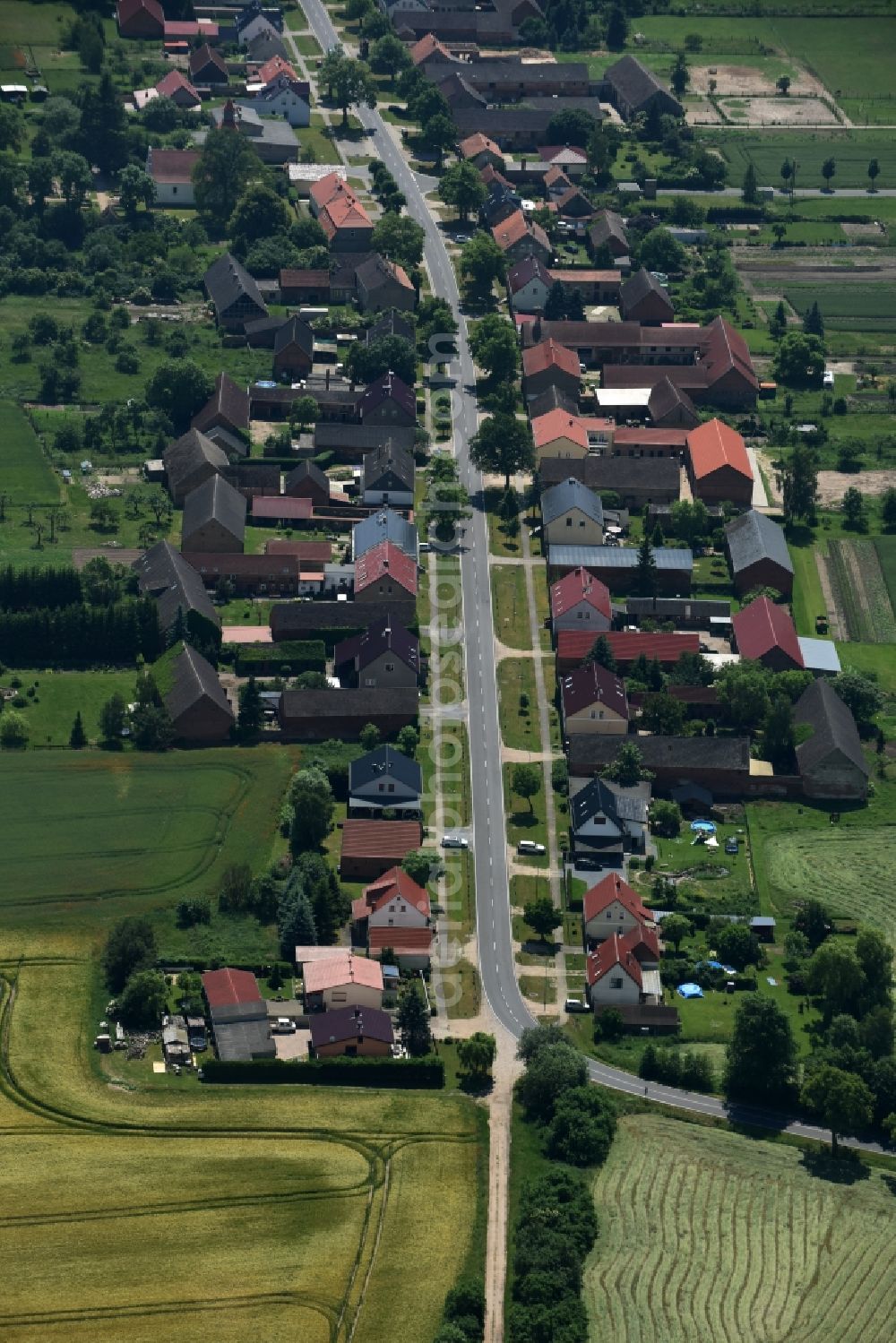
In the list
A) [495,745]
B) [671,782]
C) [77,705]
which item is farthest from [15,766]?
[671,782]

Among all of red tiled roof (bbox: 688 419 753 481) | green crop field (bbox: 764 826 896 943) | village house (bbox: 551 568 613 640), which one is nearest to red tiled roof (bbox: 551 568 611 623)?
village house (bbox: 551 568 613 640)

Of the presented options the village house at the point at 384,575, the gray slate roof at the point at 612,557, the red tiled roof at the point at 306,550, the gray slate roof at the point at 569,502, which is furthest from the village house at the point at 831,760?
the red tiled roof at the point at 306,550

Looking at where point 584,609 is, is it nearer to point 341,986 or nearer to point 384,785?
point 384,785

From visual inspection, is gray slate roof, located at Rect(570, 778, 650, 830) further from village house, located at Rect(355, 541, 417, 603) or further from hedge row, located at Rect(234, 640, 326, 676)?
village house, located at Rect(355, 541, 417, 603)

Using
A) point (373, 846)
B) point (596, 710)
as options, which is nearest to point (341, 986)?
point (373, 846)

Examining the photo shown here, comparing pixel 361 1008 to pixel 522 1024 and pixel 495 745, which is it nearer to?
pixel 522 1024

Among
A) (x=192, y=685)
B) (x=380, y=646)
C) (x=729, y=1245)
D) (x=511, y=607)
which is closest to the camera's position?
(x=729, y=1245)

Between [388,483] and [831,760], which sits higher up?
[388,483]

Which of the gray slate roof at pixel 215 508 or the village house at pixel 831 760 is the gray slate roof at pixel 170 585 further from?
the village house at pixel 831 760
